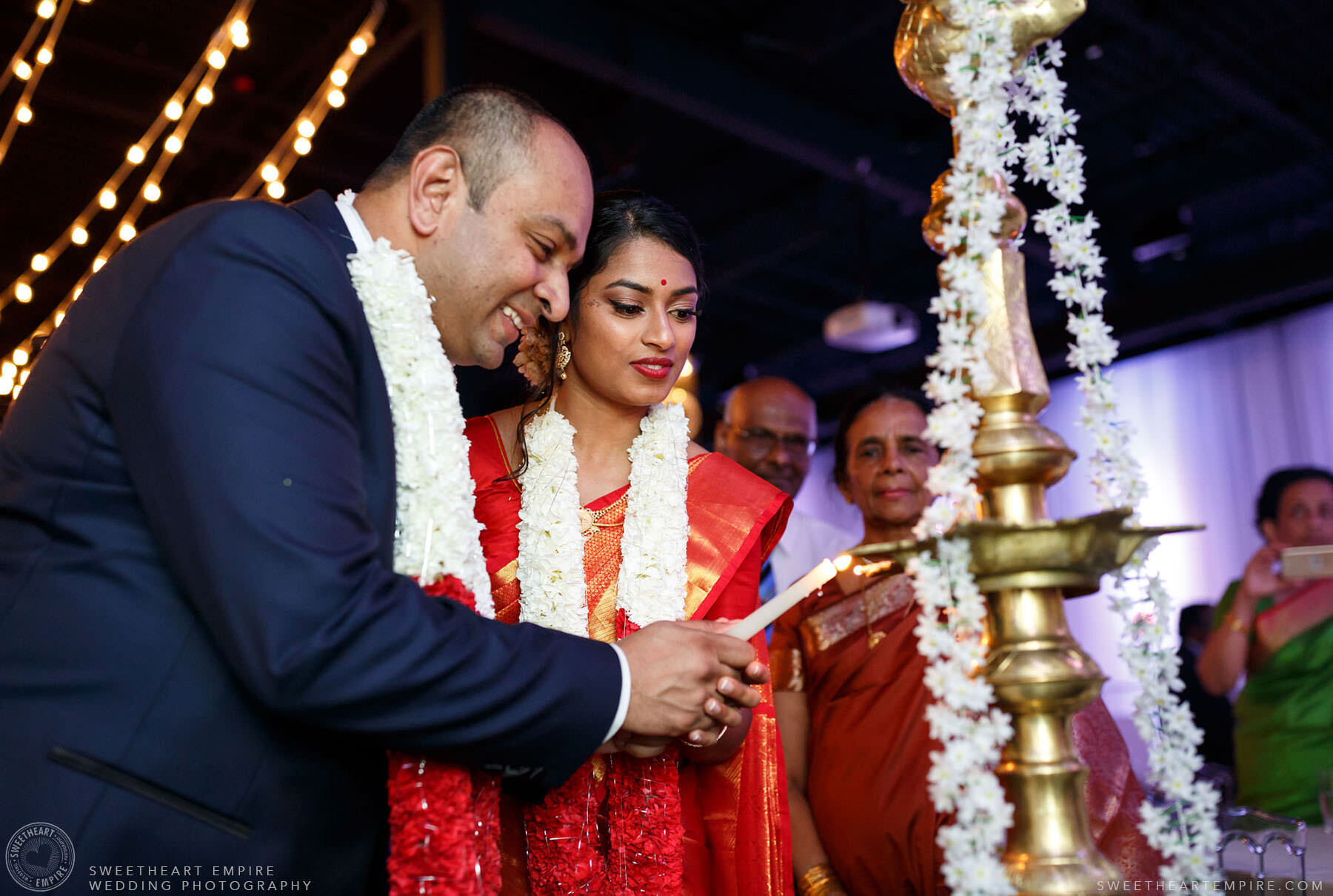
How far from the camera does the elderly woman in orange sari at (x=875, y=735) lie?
2506mm

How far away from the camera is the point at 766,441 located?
435 cm

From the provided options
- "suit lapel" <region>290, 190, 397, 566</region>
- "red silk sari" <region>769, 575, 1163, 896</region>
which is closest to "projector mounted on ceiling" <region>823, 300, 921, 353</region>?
"red silk sari" <region>769, 575, 1163, 896</region>

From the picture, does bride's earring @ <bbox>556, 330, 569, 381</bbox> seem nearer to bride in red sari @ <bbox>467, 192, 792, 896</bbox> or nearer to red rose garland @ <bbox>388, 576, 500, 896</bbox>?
bride in red sari @ <bbox>467, 192, 792, 896</bbox>

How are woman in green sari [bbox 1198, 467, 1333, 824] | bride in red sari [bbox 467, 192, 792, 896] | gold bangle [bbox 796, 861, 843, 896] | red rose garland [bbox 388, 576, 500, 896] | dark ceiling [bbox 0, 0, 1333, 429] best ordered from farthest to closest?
dark ceiling [bbox 0, 0, 1333, 429] → woman in green sari [bbox 1198, 467, 1333, 824] → gold bangle [bbox 796, 861, 843, 896] → bride in red sari [bbox 467, 192, 792, 896] → red rose garland [bbox 388, 576, 500, 896]

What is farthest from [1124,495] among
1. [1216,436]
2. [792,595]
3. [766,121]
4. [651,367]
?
[1216,436]

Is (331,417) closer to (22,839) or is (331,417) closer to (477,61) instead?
(22,839)

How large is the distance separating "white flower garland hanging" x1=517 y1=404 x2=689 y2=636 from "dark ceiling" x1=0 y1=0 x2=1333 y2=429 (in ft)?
6.53

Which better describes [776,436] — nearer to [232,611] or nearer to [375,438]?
[375,438]

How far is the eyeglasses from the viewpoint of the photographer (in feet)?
14.2

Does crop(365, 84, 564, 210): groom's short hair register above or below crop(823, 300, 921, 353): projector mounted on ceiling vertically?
below

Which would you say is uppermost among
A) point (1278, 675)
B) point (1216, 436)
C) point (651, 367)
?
point (1216, 436)

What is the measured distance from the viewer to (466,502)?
162cm

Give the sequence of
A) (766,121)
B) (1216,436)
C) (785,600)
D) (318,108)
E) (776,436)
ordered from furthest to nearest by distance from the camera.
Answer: (1216,436) < (766,121) < (318,108) < (776,436) < (785,600)

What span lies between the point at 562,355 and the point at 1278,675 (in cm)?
309
